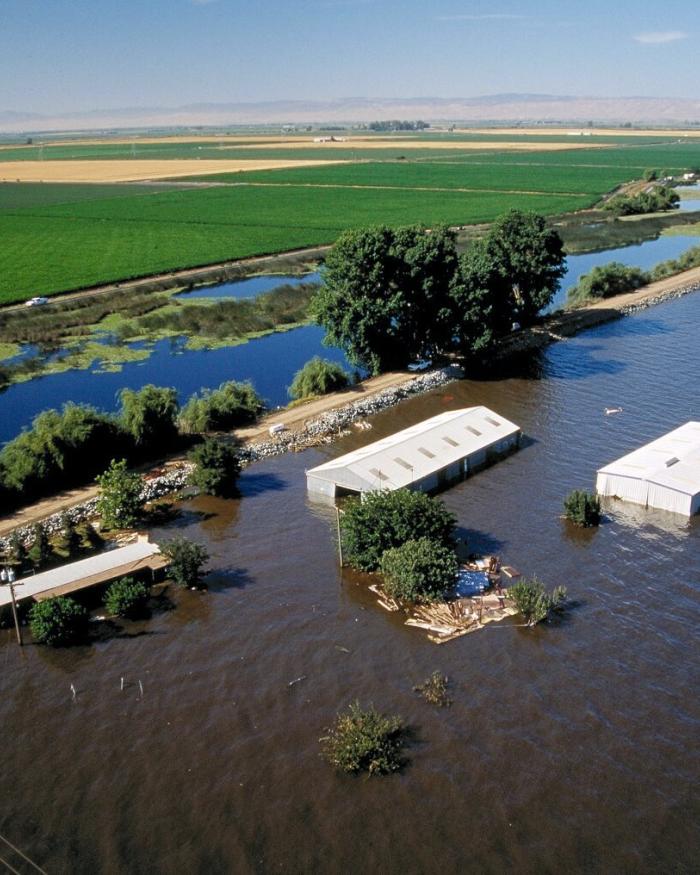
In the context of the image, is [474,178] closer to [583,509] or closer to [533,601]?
[583,509]

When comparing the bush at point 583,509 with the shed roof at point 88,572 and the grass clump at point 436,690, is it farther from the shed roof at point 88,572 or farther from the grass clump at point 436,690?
the shed roof at point 88,572

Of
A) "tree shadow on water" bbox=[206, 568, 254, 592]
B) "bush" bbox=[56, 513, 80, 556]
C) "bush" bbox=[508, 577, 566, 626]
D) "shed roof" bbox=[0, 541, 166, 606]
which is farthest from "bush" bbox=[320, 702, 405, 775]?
"bush" bbox=[56, 513, 80, 556]

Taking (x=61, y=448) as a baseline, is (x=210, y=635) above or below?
below

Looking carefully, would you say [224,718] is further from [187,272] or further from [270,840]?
[187,272]

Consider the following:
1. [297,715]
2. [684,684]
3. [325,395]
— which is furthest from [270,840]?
[325,395]

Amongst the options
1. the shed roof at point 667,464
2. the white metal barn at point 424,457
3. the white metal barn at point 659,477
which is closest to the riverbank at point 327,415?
the white metal barn at point 424,457
